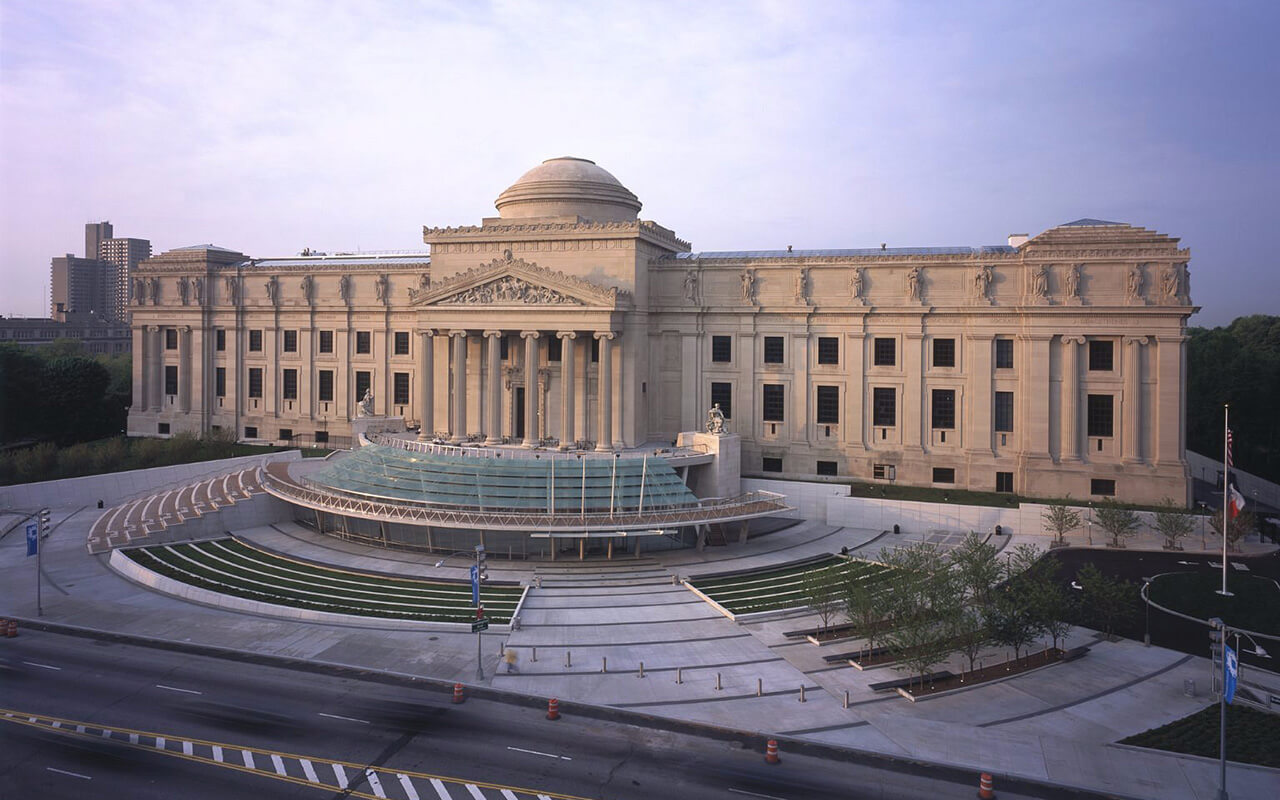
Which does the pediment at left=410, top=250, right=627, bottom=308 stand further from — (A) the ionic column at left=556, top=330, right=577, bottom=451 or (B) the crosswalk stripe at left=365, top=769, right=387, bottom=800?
(B) the crosswalk stripe at left=365, top=769, right=387, bottom=800

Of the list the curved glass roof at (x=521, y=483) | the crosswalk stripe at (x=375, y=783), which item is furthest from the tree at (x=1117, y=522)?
the crosswalk stripe at (x=375, y=783)

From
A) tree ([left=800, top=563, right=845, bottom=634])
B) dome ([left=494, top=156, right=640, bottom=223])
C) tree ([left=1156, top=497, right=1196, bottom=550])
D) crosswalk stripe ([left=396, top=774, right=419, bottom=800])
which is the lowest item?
crosswalk stripe ([left=396, top=774, right=419, bottom=800])

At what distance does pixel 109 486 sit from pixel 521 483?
39.1 metres

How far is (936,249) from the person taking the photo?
76.7m

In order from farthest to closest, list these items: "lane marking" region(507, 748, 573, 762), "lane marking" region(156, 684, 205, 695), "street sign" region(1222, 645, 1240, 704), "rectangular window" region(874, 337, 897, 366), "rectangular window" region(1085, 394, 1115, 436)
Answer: "rectangular window" region(874, 337, 897, 366), "rectangular window" region(1085, 394, 1115, 436), "lane marking" region(156, 684, 205, 695), "lane marking" region(507, 748, 573, 762), "street sign" region(1222, 645, 1240, 704)

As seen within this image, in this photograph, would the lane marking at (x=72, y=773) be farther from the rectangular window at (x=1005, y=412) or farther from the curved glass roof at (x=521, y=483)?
the rectangular window at (x=1005, y=412)

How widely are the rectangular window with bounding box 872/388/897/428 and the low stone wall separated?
55.7 meters

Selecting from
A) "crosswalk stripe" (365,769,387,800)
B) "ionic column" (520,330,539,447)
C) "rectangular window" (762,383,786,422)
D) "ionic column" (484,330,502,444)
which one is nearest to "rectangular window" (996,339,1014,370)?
"rectangular window" (762,383,786,422)

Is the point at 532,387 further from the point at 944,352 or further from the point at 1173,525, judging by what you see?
the point at 1173,525

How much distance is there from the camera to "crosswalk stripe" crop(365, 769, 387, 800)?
26.1 meters

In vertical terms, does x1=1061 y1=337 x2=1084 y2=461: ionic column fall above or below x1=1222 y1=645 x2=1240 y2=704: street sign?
above

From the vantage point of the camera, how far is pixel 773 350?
75.4m

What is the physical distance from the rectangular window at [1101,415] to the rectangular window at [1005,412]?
218 inches

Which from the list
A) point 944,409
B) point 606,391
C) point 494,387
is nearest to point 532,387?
point 494,387
